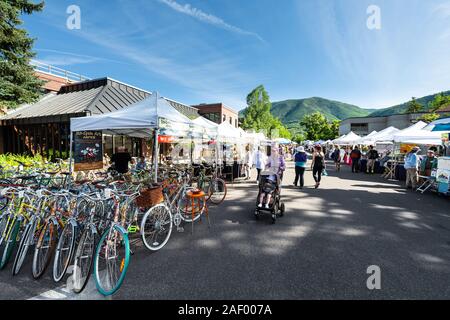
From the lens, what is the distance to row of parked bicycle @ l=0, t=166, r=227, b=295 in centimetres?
273

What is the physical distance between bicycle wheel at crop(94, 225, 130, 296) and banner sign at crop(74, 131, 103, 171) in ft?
17.2

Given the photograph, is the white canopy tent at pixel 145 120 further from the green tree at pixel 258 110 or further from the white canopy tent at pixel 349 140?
the green tree at pixel 258 110

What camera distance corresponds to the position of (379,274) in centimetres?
293

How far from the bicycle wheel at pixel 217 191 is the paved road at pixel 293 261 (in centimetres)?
97

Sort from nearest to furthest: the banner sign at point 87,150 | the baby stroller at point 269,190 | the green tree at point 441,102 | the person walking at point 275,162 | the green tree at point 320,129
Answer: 1. the baby stroller at point 269,190
2. the person walking at point 275,162
3. the banner sign at point 87,150
4. the green tree at point 441,102
5. the green tree at point 320,129

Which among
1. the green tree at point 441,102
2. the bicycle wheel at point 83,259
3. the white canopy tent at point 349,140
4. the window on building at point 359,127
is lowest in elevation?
the bicycle wheel at point 83,259

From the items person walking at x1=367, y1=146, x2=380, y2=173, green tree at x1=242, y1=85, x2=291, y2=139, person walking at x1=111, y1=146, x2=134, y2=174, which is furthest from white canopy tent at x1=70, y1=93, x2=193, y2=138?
green tree at x1=242, y1=85, x2=291, y2=139

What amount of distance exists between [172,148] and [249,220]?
14.5 meters

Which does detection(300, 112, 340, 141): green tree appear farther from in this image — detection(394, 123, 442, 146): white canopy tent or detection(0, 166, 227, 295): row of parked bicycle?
detection(0, 166, 227, 295): row of parked bicycle

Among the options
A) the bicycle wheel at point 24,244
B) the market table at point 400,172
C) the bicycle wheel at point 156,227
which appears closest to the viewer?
the bicycle wheel at point 24,244

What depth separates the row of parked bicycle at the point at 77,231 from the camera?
273 cm

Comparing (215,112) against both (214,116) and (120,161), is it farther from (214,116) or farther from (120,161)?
(120,161)

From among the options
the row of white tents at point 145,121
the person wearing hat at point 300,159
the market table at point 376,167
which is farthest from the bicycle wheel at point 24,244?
the market table at point 376,167

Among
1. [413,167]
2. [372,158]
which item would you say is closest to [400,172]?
[372,158]
